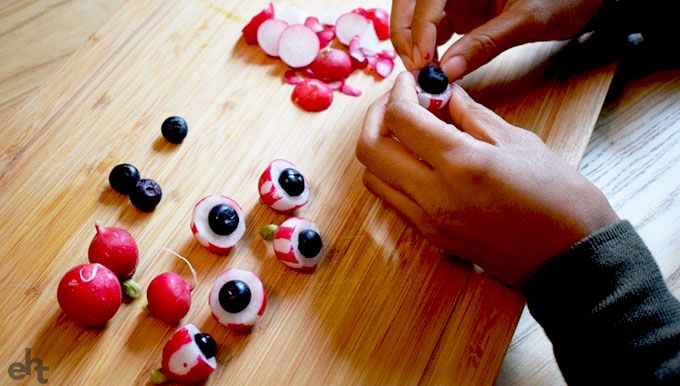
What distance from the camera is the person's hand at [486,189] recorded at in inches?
38.2

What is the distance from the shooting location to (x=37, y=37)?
1518 millimetres

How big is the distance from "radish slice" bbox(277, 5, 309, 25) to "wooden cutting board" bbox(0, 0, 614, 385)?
0.04 m

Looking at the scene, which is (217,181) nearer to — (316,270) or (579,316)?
(316,270)

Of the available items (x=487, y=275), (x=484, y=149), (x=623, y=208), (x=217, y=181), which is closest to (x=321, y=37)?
(x=217, y=181)

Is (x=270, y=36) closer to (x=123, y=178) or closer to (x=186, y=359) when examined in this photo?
(x=123, y=178)

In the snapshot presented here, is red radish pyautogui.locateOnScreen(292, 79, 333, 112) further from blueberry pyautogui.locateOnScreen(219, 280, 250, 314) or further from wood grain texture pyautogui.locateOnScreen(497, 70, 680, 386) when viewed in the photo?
wood grain texture pyautogui.locateOnScreen(497, 70, 680, 386)

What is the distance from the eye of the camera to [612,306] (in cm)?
90

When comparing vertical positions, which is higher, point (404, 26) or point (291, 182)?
point (404, 26)

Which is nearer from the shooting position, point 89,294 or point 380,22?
point 89,294

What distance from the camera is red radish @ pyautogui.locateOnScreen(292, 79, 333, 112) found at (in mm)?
1301

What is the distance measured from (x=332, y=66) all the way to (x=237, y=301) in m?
0.60

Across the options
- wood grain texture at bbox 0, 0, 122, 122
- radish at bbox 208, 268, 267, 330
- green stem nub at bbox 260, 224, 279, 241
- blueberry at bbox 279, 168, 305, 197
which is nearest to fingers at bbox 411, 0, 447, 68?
blueberry at bbox 279, 168, 305, 197

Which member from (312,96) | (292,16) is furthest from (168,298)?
(292,16)

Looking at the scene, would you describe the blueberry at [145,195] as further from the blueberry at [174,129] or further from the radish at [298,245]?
the radish at [298,245]
